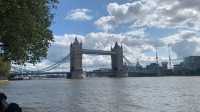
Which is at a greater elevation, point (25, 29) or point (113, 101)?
point (25, 29)

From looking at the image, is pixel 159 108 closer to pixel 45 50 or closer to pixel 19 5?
pixel 45 50

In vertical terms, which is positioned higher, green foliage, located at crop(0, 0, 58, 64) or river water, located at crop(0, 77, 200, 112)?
green foliage, located at crop(0, 0, 58, 64)

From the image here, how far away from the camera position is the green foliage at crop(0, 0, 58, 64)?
106 feet

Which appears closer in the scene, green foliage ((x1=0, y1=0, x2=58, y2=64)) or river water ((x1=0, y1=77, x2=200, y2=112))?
green foliage ((x1=0, y1=0, x2=58, y2=64))

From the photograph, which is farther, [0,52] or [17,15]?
[0,52]

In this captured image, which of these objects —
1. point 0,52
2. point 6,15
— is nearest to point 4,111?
point 6,15

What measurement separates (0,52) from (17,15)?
7.05 meters

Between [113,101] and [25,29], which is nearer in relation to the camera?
[25,29]

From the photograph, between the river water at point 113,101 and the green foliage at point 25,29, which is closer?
the green foliage at point 25,29

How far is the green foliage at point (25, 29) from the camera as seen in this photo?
106 ft

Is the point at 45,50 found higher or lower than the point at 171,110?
higher

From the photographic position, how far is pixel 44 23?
3856 cm

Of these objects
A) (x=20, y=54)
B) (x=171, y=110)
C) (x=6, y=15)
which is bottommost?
(x=171, y=110)

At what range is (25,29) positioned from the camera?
3438cm
